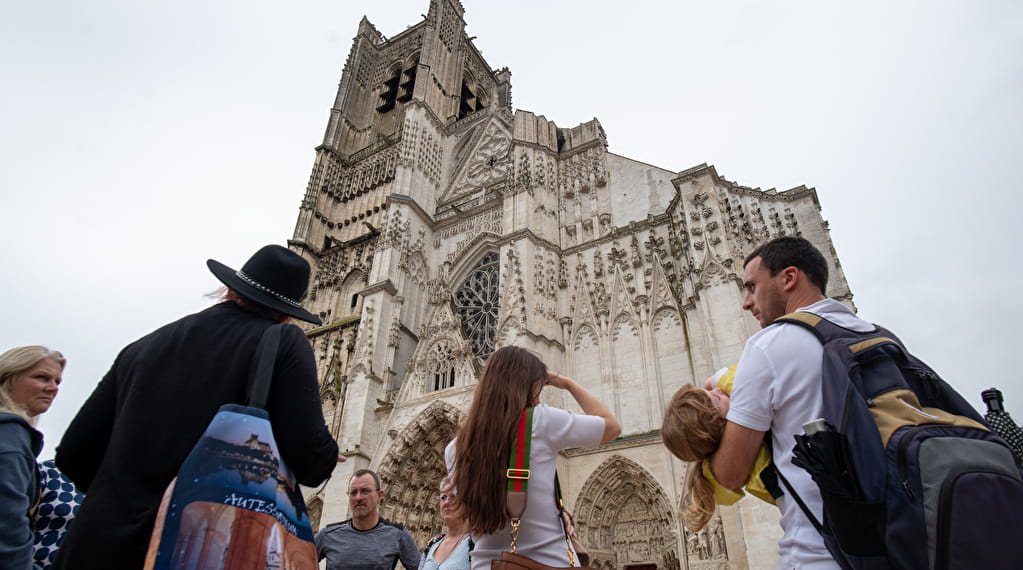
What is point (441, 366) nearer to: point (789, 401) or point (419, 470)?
point (419, 470)

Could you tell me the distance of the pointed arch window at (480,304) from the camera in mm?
14867

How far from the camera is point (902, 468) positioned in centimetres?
134

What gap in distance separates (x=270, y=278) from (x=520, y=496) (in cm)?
124

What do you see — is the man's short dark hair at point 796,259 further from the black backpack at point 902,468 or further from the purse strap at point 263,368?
the purse strap at point 263,368

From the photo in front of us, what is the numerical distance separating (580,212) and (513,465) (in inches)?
536

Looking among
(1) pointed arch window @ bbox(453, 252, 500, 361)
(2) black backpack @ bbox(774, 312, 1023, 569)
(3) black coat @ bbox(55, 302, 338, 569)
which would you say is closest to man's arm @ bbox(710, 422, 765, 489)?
(2) black backpack @ bbox(774, 312, 1023, 569)

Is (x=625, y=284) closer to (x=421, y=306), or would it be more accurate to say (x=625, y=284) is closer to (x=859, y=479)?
(x=421, y=306)

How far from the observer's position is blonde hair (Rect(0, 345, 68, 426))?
2.29m

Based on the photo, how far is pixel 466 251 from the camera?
16734 millimetres

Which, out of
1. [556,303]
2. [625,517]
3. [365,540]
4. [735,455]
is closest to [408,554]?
[365,540]

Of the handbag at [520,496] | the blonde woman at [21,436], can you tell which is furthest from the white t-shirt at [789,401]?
the blonde woman at [21,436]

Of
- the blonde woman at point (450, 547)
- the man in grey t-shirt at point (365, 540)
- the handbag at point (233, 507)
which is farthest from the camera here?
the man in grey t-shirt at point (365, 540)

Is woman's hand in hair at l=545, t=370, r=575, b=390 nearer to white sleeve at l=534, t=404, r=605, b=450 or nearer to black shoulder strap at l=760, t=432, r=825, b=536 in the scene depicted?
white sleeve at l=534, t=404, r=605, b=450

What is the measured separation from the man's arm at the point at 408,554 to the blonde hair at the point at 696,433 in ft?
8.41
